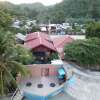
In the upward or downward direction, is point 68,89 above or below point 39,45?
below

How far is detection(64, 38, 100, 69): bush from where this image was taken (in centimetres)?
2670

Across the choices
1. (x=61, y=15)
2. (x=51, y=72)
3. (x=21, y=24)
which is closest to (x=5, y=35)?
(x=51, y=72)

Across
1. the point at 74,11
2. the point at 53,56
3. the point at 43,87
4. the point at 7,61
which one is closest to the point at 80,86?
the point at 43,87

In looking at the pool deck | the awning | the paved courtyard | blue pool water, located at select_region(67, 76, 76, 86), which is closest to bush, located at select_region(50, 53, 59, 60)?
the paved courtyard

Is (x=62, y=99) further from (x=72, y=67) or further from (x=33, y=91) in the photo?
(x=72, y=67)

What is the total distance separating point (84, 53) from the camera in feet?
87.6

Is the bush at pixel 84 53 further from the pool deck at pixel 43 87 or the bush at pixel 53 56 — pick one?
the pool deck at pixel 43 87

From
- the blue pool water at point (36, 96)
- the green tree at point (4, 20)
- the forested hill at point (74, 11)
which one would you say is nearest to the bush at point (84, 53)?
the blue pool water at point (36, 96)

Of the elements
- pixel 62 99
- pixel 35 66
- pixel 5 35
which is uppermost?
pixel 5 35

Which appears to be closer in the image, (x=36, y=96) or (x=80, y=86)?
(x=36, y=96)

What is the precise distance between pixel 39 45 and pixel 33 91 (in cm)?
837

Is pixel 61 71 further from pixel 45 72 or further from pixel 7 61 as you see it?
pixel 7 61

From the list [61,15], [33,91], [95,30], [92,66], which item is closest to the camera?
[33,91]

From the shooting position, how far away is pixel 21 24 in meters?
55.1
